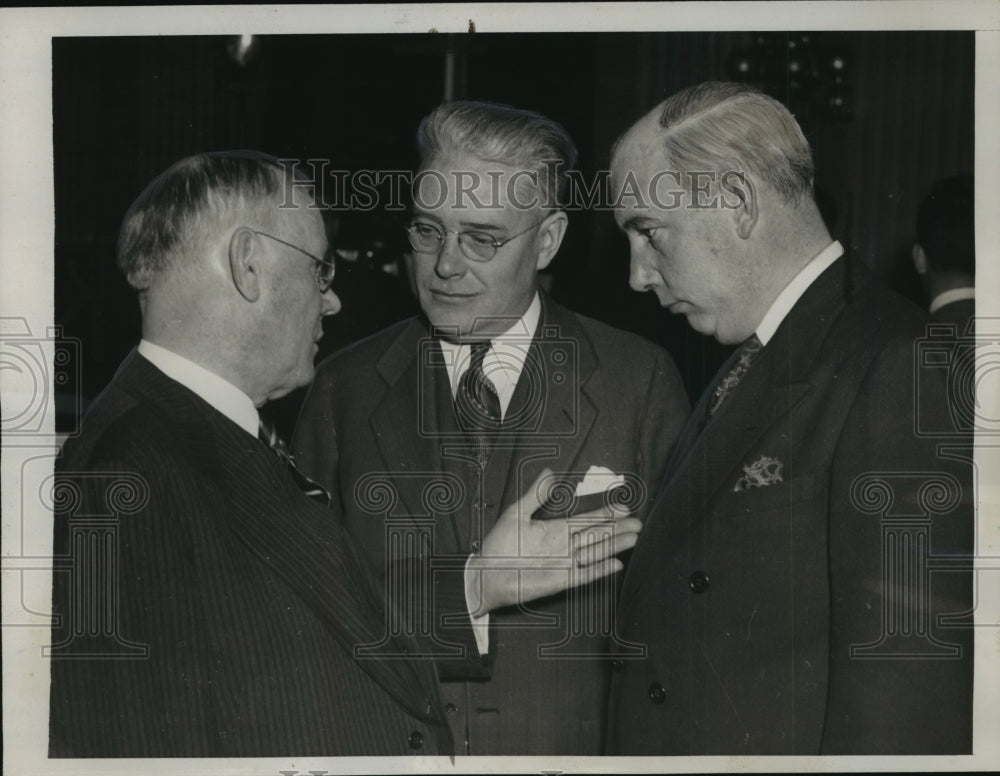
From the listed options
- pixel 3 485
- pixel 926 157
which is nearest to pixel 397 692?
pixel 3 485

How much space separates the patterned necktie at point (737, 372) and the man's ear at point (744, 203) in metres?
0.33

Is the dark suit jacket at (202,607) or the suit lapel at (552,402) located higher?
the suit lapel at (552,402)

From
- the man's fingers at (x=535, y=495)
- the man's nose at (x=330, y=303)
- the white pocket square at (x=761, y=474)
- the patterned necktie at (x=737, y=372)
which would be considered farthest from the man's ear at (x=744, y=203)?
the man's nose at (x=330, y=303)

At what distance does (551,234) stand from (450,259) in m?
A: 0.33

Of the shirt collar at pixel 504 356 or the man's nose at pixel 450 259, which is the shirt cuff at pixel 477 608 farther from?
the man's nose at pixel 450 259

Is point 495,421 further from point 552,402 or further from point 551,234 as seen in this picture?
point 551,234

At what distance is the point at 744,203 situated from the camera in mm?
3131

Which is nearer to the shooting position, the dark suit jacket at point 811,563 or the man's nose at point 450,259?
the dark suit jacket at point 811,563

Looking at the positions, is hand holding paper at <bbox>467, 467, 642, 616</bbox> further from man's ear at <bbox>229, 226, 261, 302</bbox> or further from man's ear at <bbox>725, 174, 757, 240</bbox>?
man's ear at <bbox>229, 226, 261, 302</bbox>

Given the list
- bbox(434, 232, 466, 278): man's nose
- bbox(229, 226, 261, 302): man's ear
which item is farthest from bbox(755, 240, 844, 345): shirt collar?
bbox(229, 226, 261, 302): man's ear

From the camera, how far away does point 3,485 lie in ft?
10.8

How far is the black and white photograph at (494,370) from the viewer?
309 centimetres

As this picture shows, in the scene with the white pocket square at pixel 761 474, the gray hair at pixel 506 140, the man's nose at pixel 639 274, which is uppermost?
the gray hair at pixel 506 140

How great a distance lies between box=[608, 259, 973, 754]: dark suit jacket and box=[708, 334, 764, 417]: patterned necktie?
0.03 meters
